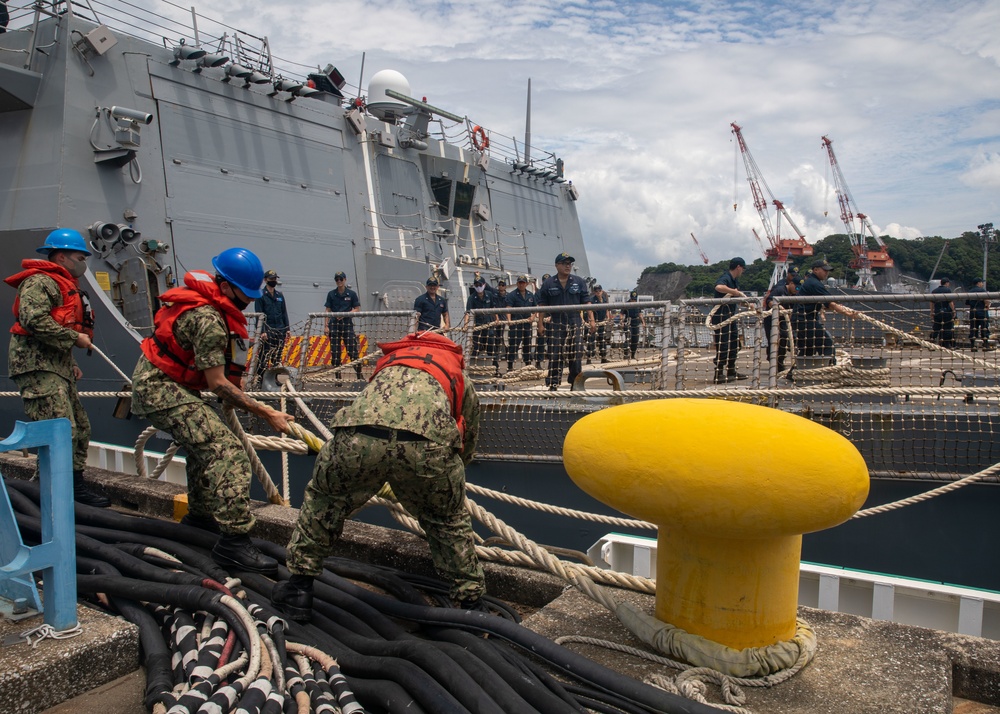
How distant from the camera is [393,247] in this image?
13.1 meters

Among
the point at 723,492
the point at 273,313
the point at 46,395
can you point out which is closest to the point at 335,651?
the point at 723,492

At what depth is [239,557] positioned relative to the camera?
3068 mm

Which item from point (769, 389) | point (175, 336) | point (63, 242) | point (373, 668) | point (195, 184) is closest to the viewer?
point (373, 668)

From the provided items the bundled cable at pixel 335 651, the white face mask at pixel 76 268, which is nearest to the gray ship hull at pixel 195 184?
the white face mask at pixel 76 268

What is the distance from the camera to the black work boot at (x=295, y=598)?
8.41 ft

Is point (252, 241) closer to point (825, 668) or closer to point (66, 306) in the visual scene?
point (66, 306)

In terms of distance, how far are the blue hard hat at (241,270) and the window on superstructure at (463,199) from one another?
39.7 feet

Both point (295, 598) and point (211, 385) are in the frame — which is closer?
point (295, 598)

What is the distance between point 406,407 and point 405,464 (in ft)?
0.66

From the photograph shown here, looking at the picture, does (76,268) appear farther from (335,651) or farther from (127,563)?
(335,651)

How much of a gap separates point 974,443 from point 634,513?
3.62 meters

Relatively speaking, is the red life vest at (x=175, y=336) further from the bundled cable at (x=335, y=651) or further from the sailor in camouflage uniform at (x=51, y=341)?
the sailor in camouflage uniform at (x=51, y=341)

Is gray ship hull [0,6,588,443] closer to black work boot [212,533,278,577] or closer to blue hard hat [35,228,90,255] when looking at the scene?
blue hard hat [35,228,90,255]

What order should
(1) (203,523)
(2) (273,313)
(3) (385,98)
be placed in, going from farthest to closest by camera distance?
(3) (385,98)
(2) (273,313)
(1) (203,523)
